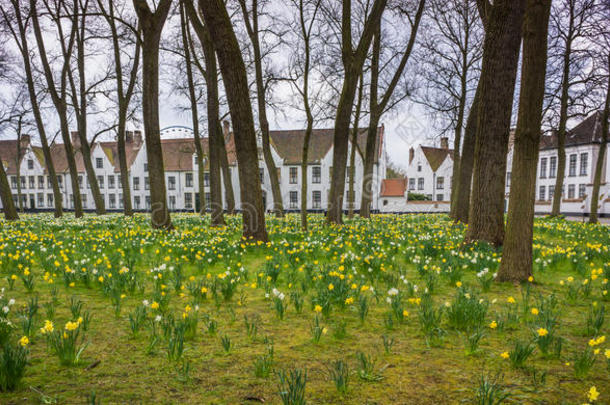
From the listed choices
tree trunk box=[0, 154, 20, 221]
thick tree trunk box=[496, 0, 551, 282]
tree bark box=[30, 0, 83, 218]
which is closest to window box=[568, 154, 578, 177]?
thick tree trunk box=[496, 0, 551, 282]

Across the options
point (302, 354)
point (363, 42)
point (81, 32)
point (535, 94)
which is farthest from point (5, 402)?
point (81, 32)

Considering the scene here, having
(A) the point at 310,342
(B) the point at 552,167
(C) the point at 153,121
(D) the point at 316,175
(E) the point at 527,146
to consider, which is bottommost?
(A) the point at 310,342

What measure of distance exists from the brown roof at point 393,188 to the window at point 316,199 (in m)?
8.69

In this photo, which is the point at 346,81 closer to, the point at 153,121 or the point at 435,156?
the point at 153,121

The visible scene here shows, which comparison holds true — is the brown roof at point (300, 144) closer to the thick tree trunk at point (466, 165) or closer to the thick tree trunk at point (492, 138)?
the thick tree trunk at point (466, 165)

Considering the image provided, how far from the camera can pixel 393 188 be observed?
158 feet

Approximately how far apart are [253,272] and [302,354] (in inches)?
117

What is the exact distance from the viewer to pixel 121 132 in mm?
17469

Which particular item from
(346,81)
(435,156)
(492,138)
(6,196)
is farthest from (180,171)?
(492,138)

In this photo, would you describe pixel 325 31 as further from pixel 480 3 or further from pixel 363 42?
pixel 480 3

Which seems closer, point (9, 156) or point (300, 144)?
point (300, 144)

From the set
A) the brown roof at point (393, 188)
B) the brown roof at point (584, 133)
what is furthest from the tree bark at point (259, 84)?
the brown roof at point (584, 133)

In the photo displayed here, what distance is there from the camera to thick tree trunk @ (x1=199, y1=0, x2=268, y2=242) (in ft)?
23.2

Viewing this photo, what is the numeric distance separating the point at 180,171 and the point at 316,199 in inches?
719
